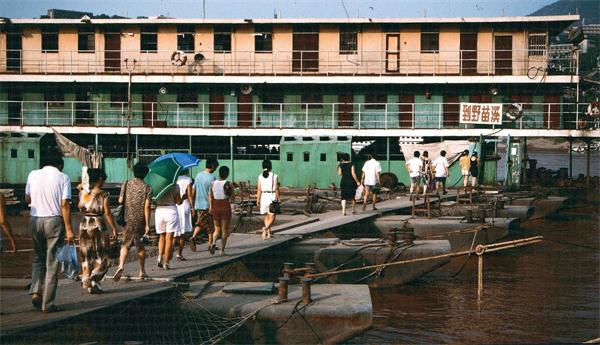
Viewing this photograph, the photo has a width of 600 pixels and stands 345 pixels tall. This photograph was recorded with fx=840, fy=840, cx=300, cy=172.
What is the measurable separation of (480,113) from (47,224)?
2765 centimetres

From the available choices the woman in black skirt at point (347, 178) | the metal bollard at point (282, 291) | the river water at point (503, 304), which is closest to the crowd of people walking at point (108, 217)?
the metal bollard at point (282, 291)

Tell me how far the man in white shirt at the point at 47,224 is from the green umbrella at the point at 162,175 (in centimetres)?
368

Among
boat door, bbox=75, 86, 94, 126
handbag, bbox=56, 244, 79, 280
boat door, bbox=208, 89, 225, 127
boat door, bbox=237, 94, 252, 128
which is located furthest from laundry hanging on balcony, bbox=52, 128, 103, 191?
handbag, bbox=56, 244, 79, 280

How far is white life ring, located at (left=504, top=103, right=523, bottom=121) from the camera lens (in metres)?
36.1

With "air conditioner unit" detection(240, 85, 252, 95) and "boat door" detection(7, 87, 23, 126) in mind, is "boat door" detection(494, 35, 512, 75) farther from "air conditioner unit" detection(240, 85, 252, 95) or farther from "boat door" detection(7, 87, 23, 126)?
"boat door" detection(7, 87, 23, 126)

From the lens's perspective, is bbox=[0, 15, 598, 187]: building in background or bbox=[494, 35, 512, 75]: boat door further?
bbox=[494, 35, 512, 75]: boat door

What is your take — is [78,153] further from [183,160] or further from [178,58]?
[183,160]

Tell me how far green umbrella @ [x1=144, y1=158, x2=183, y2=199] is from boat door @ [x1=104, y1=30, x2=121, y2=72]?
24.8 meters

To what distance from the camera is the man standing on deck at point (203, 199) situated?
16656 millimetres

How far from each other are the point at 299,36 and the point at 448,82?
7086 millimetres

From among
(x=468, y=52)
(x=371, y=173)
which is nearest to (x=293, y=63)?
(x=468, y=52)

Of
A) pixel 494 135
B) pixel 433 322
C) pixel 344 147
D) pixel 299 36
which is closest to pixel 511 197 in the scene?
pixel 494 135

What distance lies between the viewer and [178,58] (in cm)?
3847

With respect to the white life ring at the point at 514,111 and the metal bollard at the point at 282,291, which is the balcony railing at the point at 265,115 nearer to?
the white life ring at the point at 514,111
